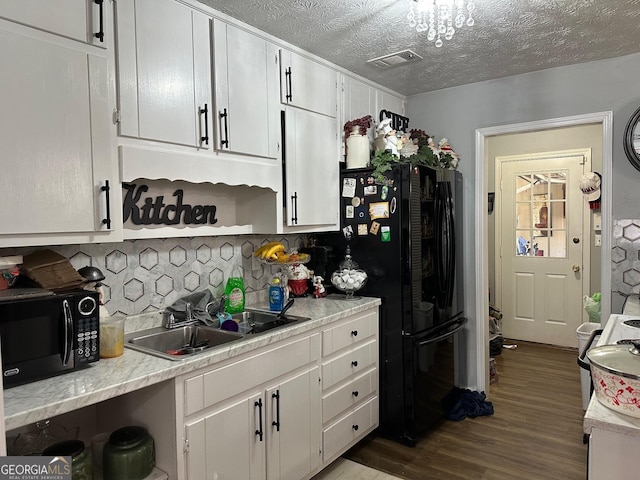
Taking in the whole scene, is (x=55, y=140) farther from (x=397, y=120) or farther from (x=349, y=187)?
(x=397, y=120)

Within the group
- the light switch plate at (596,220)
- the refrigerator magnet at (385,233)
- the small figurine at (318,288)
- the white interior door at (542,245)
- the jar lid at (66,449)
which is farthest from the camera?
the white interior door at (542,245)

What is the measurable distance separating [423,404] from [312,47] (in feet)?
7.79

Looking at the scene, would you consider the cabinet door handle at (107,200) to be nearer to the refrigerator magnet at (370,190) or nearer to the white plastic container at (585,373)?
the refrigerator magnet at (370,190)

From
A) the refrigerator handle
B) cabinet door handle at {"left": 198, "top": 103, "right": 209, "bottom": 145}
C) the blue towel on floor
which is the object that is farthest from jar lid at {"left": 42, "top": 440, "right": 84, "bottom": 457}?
the blue towel on floor

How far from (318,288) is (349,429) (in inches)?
35.3

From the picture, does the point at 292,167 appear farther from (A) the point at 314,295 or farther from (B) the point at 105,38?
(B) the point at 105,38

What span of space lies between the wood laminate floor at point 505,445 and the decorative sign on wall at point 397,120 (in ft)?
7.45

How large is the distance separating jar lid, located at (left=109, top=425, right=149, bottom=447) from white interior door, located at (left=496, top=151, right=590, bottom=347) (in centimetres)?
454

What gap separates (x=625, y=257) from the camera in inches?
116

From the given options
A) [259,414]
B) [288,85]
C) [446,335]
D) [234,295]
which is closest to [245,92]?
[288,85]

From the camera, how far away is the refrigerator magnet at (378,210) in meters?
2.91

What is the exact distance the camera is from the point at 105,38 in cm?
175

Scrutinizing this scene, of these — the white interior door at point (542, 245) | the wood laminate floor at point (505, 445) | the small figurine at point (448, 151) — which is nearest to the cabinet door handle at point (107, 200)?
the wood laminate floor at point (505, 445)

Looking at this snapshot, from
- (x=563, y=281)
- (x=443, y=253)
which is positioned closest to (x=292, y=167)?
(x=443, y=253)
